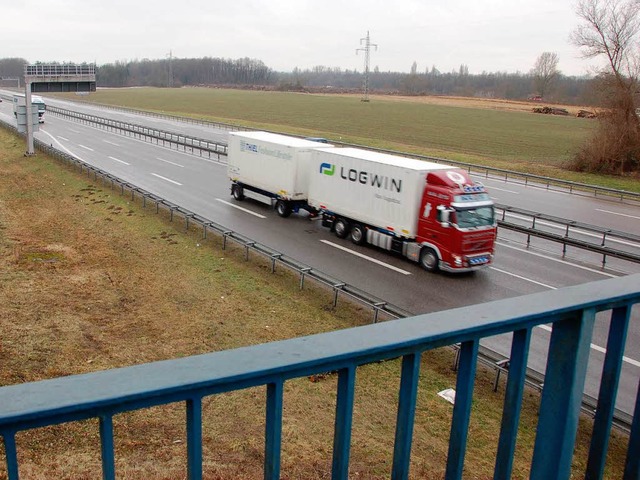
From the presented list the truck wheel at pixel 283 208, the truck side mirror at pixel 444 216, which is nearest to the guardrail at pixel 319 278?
the truck wheel at pixel 283 208

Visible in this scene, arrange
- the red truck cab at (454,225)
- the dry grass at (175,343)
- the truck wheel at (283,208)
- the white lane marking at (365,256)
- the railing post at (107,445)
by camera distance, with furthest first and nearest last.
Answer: the truck wheel at (283,208), the white lane marking at (365,256), the red truck cab at (454,225), the dry grass at (175,343), the railing post at (107,445)

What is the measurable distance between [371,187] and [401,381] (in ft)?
61.8

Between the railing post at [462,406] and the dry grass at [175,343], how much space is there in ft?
17.6

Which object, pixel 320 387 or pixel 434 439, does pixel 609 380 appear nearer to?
pixel 434 439

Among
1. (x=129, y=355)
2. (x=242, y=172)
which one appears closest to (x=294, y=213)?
(x=242, y=172)

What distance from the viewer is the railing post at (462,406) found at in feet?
7.73

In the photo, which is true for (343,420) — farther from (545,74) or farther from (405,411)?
(545,74)

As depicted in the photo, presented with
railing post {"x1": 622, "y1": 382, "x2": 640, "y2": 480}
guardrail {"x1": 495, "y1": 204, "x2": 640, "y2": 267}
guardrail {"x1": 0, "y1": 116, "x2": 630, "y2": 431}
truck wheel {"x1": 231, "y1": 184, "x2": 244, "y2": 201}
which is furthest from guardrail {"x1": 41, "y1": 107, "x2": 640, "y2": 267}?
railing post {"x1": 622, "y1": 382, "x2": 640, "y2": 480}

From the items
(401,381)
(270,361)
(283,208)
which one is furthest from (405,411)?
(283,208)

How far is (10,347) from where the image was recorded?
463 inches

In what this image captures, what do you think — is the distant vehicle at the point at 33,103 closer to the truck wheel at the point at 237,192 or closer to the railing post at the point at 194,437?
the truck wheel at the point at 237,192

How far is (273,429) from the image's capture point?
2062 mm

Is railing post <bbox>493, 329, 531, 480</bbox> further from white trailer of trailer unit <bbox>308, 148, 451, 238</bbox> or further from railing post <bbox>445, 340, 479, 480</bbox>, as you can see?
white trailer of trailer unit <bbox>308, 148, 451, 238</bbox>

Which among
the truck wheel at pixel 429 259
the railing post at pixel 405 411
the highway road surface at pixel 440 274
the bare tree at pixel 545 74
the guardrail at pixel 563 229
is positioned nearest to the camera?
the railing post at pixel 405 411
